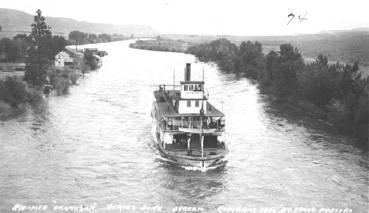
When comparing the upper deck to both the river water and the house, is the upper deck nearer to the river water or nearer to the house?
the river water

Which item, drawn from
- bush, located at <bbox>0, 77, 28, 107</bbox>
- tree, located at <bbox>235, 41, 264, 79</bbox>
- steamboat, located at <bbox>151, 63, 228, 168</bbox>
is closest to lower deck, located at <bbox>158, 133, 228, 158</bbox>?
steamboat, located at <bbox>151, 63, 228, 168</bbox>

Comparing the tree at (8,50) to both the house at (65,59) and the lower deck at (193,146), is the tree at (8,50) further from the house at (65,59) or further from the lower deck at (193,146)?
the lower deck at (193,146)

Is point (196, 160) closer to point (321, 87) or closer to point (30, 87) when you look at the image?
point (321, 87)

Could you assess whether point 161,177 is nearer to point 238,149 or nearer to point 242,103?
point 238,149

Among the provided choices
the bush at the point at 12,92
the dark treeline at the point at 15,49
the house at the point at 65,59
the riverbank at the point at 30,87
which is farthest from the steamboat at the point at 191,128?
the house at the point at 65,59

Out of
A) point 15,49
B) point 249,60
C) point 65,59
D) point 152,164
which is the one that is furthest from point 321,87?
point 15,49

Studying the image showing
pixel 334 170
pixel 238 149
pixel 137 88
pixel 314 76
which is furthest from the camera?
pixel 137 88

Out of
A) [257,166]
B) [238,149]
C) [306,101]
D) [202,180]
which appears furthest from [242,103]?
[202,180]

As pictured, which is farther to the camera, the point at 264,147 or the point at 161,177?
the point at 264,147
